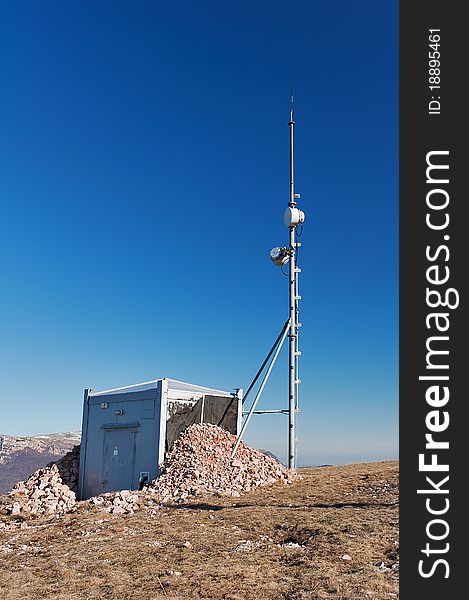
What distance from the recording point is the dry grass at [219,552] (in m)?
6.48

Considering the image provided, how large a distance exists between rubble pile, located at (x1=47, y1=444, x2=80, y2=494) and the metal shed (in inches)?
10.6

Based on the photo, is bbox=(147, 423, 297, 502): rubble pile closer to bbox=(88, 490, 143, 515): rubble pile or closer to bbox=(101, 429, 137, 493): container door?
bbox=(88, 490, 143, 515): rubble pile

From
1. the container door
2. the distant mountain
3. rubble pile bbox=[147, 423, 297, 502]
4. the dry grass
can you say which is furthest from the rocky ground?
the distant mountain

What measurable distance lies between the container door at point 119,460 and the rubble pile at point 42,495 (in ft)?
3.43

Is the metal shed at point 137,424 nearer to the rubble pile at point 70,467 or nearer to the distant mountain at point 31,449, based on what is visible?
the rubble pile at point 70,467

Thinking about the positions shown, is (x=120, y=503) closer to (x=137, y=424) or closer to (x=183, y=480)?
(x=183, y=480)

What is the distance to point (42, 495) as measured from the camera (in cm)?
1492

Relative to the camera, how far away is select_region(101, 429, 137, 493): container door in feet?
50.3

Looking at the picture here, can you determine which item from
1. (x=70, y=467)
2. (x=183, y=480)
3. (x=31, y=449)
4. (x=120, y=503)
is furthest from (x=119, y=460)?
(x=31, y=449)

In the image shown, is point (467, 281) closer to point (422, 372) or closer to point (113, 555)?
point (422, 372)

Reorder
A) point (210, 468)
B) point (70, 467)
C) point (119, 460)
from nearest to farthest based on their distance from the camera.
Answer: point (210, 468) < point (119, 460) < point (70, 467)

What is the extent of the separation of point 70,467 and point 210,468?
18.4 ft

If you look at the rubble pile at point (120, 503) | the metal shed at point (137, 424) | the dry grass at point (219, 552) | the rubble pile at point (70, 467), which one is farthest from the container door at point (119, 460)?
the dry grass at point (219, 552)

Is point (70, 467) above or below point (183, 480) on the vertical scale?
below
